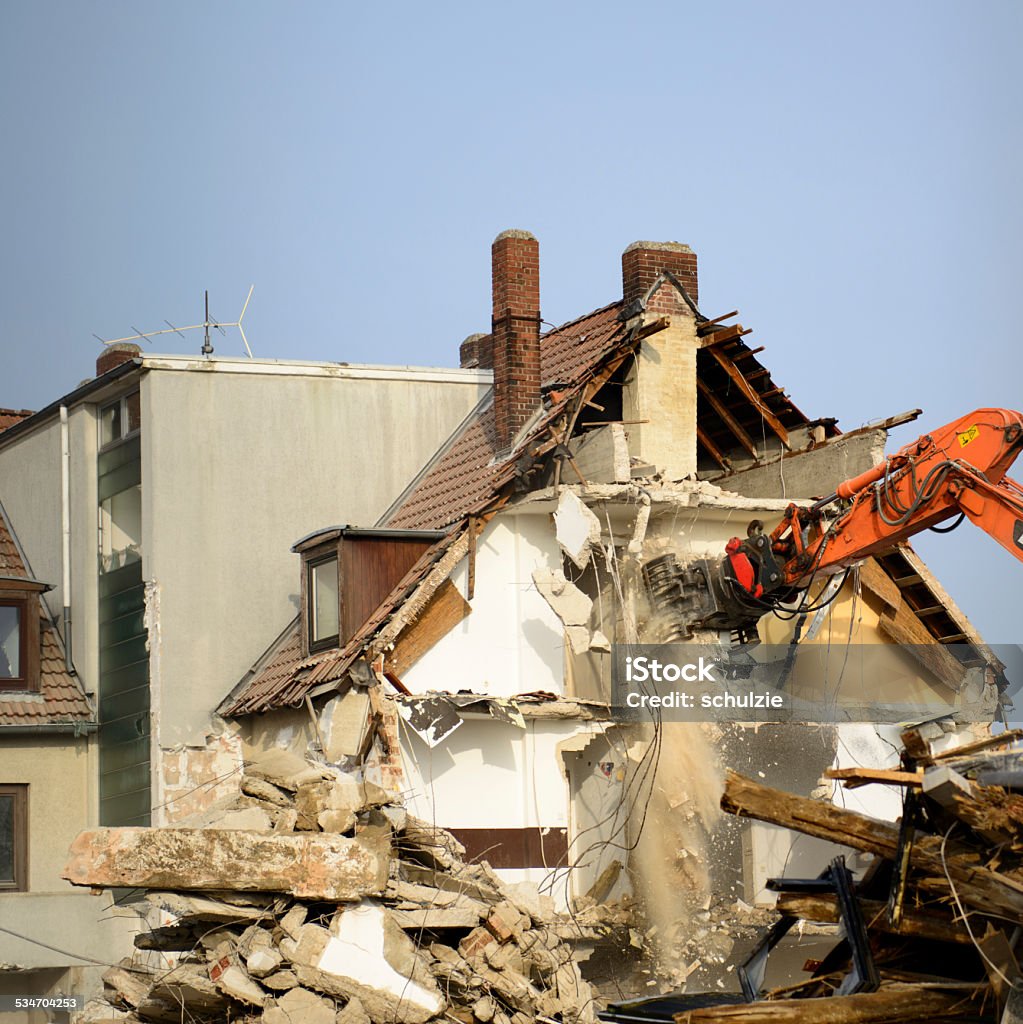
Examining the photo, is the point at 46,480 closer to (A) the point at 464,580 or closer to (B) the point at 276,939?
(A) the point at 464,580

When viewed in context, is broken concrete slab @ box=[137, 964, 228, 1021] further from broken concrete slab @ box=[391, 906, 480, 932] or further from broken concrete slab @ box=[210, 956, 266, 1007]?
broken concrete slab @ box=[391, 906, 480, 932]

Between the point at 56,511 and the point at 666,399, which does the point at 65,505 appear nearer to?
the point at 56,511

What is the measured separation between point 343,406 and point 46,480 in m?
5.17

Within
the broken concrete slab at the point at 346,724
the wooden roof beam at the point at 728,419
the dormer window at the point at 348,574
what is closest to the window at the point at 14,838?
the dormer window at the point at 348,574

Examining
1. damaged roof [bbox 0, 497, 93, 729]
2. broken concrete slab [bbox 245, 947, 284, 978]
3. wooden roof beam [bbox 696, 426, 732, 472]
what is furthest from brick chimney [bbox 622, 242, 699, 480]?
broken concrete slab [bbox 245, 947, 284, 978]

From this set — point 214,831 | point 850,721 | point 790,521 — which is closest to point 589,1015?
point 214,831

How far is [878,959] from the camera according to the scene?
9375 millimetres

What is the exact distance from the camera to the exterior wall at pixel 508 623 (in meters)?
20.4

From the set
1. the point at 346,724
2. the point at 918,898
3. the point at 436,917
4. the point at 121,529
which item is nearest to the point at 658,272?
the point at 346,724

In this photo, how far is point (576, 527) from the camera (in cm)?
2034

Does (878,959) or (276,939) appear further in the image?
(276,939)

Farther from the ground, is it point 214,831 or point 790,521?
point 790,521

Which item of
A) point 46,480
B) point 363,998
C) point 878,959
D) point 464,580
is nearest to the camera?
point 878,959

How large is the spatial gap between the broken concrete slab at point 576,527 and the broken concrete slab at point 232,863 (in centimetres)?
842
